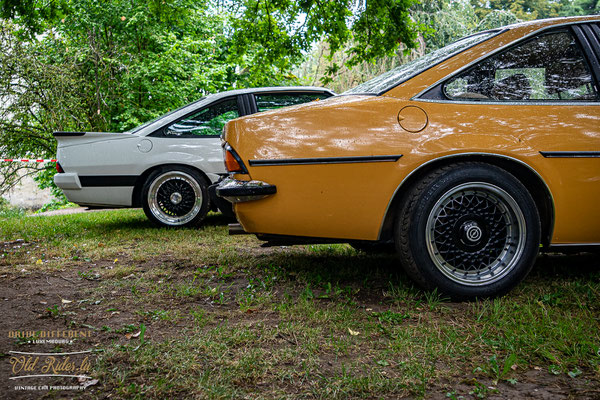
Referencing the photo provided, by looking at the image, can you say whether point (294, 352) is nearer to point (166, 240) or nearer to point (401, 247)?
point (401, 247)

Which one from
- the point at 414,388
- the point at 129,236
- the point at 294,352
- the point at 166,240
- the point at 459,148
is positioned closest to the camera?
the point at 414,388

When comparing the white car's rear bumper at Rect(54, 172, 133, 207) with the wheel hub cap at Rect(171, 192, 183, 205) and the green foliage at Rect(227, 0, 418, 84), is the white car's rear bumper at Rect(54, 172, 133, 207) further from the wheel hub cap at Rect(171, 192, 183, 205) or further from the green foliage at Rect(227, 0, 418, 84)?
the green foliage at Rect(227, 0, 418, 84)

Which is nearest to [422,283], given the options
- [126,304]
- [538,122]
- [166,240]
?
[538,122]

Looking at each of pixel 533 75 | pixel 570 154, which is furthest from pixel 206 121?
pixel 570 154

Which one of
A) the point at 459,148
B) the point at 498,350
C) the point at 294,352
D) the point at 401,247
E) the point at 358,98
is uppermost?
the point at 358,98

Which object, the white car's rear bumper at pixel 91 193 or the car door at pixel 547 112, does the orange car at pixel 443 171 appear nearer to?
the car door at pixel 547 112

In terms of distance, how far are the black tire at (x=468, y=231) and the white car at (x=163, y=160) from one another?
128 inches

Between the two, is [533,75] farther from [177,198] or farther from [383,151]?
[177,198]

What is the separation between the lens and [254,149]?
287 centimetres

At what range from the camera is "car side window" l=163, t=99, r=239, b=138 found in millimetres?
5980

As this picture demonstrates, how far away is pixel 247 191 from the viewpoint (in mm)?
2838

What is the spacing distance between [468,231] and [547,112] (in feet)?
2.83

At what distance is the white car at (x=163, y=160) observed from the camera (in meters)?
5.58

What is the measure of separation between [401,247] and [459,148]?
2.20ft
